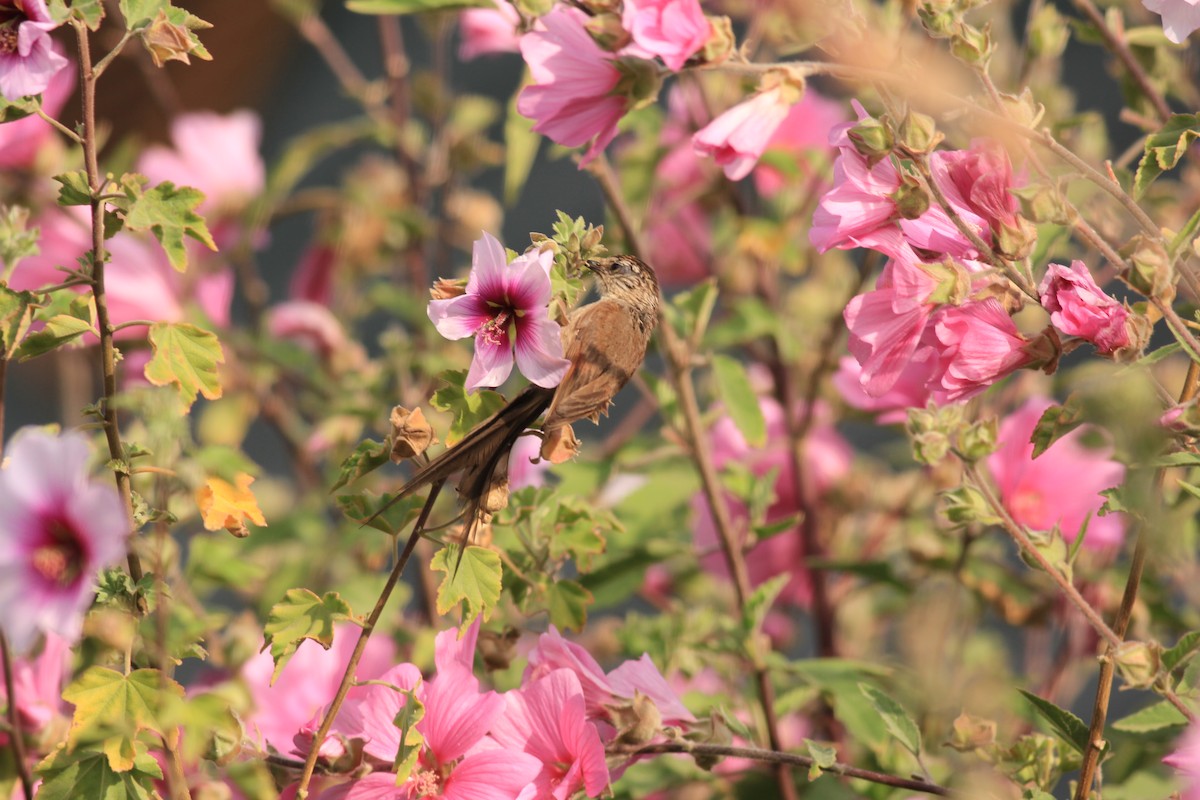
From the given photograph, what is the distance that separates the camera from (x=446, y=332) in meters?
0.47

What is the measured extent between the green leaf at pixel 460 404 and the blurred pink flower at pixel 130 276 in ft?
1.84

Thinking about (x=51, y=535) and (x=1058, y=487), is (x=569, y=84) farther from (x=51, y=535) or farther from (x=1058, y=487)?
(x=1058, y=487)

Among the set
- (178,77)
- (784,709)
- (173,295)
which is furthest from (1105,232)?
(178,77)

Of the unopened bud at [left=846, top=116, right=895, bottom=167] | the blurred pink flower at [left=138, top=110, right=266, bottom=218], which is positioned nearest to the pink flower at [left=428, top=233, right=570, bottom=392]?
the unopened bud at [left=846, top=116, right=895, bottom=167]

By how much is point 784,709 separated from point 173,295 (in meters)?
0.64

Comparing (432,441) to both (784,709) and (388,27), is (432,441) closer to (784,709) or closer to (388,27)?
(784,709)

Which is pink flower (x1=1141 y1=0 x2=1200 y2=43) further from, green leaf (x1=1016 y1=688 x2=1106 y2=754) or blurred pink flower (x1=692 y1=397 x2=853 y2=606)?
blurred pink flower (x1=692 y1=397 x2=853 y2=606)

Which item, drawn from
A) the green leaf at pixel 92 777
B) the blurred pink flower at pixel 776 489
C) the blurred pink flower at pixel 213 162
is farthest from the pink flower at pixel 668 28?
the blurred pink flower at pixel 213 162

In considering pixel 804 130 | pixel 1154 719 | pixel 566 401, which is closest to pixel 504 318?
pixel 566 401

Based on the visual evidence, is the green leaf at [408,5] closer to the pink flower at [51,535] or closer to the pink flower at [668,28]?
the pink flower at [668,28]

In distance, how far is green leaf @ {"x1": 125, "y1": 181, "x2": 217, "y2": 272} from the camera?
19.4 inches

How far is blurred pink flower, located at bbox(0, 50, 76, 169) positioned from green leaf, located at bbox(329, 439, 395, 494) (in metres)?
0.32

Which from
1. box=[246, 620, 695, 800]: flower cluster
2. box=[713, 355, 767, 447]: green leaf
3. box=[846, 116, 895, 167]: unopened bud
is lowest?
box=[713, 355, 767, 447]: green leaf

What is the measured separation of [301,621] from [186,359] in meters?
0.12
